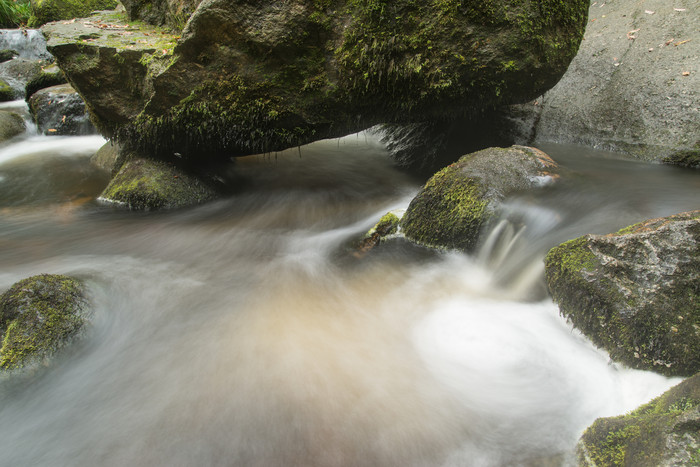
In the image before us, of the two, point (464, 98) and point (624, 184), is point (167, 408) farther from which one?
point (624, 184)

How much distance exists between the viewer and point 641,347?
2369 millimetres

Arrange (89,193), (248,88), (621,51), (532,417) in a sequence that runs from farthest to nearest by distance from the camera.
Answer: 1. (621,51)
2. (89,193)
3. (248,88)
4. (532,417)

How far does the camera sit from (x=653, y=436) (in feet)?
5.41

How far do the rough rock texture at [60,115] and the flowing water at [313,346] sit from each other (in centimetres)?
389

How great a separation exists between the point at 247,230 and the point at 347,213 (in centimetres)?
130

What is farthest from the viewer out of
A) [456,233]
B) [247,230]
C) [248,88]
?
[247,230]

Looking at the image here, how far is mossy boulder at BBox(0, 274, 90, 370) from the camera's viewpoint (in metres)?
2.56

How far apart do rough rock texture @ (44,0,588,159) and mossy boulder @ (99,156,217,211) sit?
414 mm

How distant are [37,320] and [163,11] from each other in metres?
5.21

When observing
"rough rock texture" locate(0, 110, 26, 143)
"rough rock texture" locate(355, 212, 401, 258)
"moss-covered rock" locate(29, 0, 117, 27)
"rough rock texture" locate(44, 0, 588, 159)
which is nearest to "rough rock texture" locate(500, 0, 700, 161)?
"rough rock texture" locate(44, 0, 588, 159)

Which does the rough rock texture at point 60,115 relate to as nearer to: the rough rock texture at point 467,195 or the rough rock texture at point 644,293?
the rough rock texture at point 467,195

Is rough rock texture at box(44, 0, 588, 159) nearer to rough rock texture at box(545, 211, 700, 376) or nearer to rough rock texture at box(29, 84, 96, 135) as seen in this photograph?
rough rock texture at box(545, 211, 700, 376)

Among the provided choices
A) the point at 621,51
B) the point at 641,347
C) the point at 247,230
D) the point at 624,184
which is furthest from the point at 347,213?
the point at 621,51

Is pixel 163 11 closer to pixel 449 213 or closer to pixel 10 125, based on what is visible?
pixel 10 125
